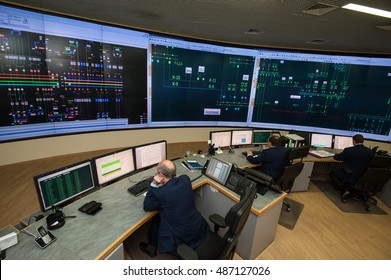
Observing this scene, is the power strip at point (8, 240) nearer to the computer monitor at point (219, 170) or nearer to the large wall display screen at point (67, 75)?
the computer monitor at point (219, 170)

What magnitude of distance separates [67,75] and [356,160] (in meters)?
5.04

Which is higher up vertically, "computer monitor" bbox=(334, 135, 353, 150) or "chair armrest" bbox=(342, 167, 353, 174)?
"computer monitor" bbox=(334, 135, 353, 150)

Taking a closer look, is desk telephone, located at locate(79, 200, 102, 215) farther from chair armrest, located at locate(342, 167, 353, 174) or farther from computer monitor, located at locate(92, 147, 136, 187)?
chair armrest, located at locate(342, 167, 353, 174)

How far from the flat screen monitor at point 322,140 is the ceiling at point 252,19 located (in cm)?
179

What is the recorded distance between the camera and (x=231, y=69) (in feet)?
17.8

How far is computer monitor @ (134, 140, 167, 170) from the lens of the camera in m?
2.54

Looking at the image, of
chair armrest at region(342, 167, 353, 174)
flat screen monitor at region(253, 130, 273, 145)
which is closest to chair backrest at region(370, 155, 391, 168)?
chair armrest at region(342, 167, 353, 174)

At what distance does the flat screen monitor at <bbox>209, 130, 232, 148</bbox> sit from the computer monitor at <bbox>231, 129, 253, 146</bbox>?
9 cm

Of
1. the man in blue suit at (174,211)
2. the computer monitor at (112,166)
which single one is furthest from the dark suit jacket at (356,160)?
the computer monitor at (112,166)

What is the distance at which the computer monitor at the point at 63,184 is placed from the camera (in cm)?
167

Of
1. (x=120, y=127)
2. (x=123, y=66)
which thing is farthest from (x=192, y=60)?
(x=120, y=127)

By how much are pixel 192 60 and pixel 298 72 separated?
2.58 meters

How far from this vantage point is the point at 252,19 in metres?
3.26
